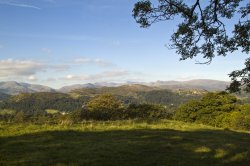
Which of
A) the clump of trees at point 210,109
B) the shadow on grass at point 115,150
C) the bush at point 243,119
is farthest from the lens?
the clump of trees at point 210,109

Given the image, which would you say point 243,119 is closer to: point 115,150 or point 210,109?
point 210,109

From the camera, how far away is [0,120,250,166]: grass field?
1653 centimetres

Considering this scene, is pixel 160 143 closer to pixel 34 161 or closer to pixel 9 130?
pixel 34 161

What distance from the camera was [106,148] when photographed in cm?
1947

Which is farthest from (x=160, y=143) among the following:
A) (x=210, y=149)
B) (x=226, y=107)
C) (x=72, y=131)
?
(x=226, y=107)

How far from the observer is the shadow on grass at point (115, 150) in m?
16.4

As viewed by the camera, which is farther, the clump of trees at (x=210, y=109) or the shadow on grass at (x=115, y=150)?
the clump of trees at (x=210, y=109)

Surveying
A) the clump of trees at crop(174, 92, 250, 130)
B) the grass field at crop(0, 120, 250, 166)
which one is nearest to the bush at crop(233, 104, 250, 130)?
the clump of trees at crop(174, 92, 250, 130)

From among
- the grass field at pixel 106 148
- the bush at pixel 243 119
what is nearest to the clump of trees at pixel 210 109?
the bush at pixel 243 119

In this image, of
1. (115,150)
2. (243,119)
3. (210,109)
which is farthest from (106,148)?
(210,109)

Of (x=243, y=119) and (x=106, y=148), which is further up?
(x=106, y=148)

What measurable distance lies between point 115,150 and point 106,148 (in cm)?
67

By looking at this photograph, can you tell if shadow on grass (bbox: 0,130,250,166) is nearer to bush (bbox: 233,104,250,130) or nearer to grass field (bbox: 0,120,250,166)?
grass field (bbox: 0,120,250,166)

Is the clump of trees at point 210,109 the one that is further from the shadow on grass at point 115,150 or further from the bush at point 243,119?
the shadow on grass at point 115,150
